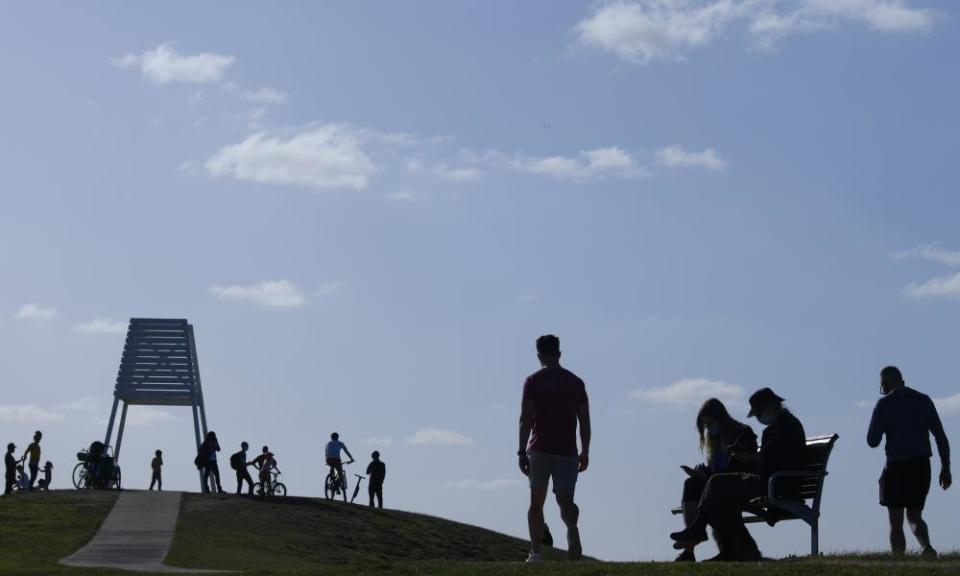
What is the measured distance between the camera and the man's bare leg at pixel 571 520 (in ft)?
49.1

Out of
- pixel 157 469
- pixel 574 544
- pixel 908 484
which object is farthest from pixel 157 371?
pixel 908 484

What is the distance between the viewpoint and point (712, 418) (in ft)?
51.2

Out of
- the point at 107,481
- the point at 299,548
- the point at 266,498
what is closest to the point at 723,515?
the point at 299,548

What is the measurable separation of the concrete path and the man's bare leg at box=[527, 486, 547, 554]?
7415 millimetres

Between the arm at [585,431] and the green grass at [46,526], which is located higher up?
the green grass at [46,526]

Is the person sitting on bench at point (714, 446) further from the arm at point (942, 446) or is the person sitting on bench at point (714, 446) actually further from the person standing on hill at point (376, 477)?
the person standing on hill at point (376, 477)

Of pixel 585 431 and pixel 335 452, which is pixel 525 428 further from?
pixel 335 452

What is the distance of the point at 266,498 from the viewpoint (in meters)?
42.5

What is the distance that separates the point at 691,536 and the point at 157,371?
42.2 meters

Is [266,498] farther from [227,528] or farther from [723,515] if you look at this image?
[723,515]

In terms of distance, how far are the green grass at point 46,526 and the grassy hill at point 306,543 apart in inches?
0.9

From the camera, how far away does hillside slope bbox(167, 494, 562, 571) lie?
29938 millimetres

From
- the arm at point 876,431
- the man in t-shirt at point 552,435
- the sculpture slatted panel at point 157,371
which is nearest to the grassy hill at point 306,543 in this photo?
the man in t-shirt at point 552,435

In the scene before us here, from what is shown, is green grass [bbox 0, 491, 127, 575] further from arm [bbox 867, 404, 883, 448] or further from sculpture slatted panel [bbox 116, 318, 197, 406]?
sculpture slatted panel [bbox 116, 318, 197, 406]
